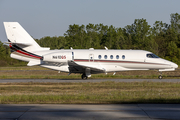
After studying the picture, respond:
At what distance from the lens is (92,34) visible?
343ft

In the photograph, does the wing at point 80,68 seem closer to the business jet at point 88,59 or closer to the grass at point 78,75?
the business jet at point 88,59

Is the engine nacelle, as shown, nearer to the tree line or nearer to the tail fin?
the tail fin

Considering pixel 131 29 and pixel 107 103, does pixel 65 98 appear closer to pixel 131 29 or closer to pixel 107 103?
pixel 107 103

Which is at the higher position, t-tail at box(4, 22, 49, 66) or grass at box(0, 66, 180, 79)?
t-tail at box(4, 22, 49, 66)

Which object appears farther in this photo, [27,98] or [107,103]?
[27,98]

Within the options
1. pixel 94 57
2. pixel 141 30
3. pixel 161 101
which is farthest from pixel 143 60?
pixel 141 30

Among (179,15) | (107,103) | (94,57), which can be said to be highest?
(179,15)

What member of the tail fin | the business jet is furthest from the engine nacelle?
the tail fin

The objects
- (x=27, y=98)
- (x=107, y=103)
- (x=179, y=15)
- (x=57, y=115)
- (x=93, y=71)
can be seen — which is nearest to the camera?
(x=57, y=115)

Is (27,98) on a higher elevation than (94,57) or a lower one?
lower

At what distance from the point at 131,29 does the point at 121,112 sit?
8995 cm

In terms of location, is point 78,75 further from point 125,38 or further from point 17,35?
point 125,38

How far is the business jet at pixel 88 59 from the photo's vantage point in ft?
86.4

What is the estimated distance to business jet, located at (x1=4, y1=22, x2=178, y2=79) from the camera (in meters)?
26.3
